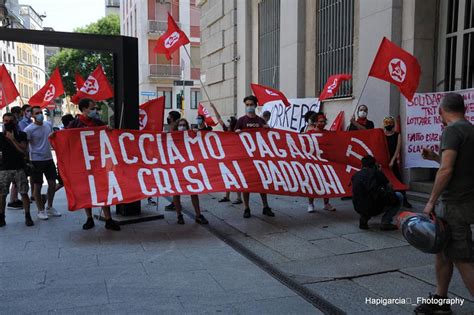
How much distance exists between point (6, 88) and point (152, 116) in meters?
5.86

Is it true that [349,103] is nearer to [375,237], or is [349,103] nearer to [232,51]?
[375,237]

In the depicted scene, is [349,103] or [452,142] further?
[349,103]

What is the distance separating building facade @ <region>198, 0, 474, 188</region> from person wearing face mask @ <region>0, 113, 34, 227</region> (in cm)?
603

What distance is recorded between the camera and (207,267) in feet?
17.5

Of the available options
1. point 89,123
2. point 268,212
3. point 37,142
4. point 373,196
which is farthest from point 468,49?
point 37,142

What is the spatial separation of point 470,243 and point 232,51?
48.4 feet

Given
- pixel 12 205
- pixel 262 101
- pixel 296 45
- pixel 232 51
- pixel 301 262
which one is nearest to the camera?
pixel 301 262

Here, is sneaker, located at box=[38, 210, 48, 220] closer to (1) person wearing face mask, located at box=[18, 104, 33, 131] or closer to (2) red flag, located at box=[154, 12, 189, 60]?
(1) person wearing face mask, located at box=[18, 104, 33, 131]

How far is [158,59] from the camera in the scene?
148 feet

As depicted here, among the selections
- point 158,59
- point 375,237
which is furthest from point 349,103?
point 158,59

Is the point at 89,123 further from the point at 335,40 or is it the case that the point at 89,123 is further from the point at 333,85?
the point at 335,40

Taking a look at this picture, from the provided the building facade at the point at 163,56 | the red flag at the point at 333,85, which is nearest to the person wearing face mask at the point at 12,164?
the red flag at the point at 333,85

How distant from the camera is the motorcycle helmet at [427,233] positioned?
364cm

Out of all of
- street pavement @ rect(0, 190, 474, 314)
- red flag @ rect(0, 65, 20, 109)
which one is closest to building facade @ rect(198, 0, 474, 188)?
street pavement @ rect(0, 190, 474, 314)
